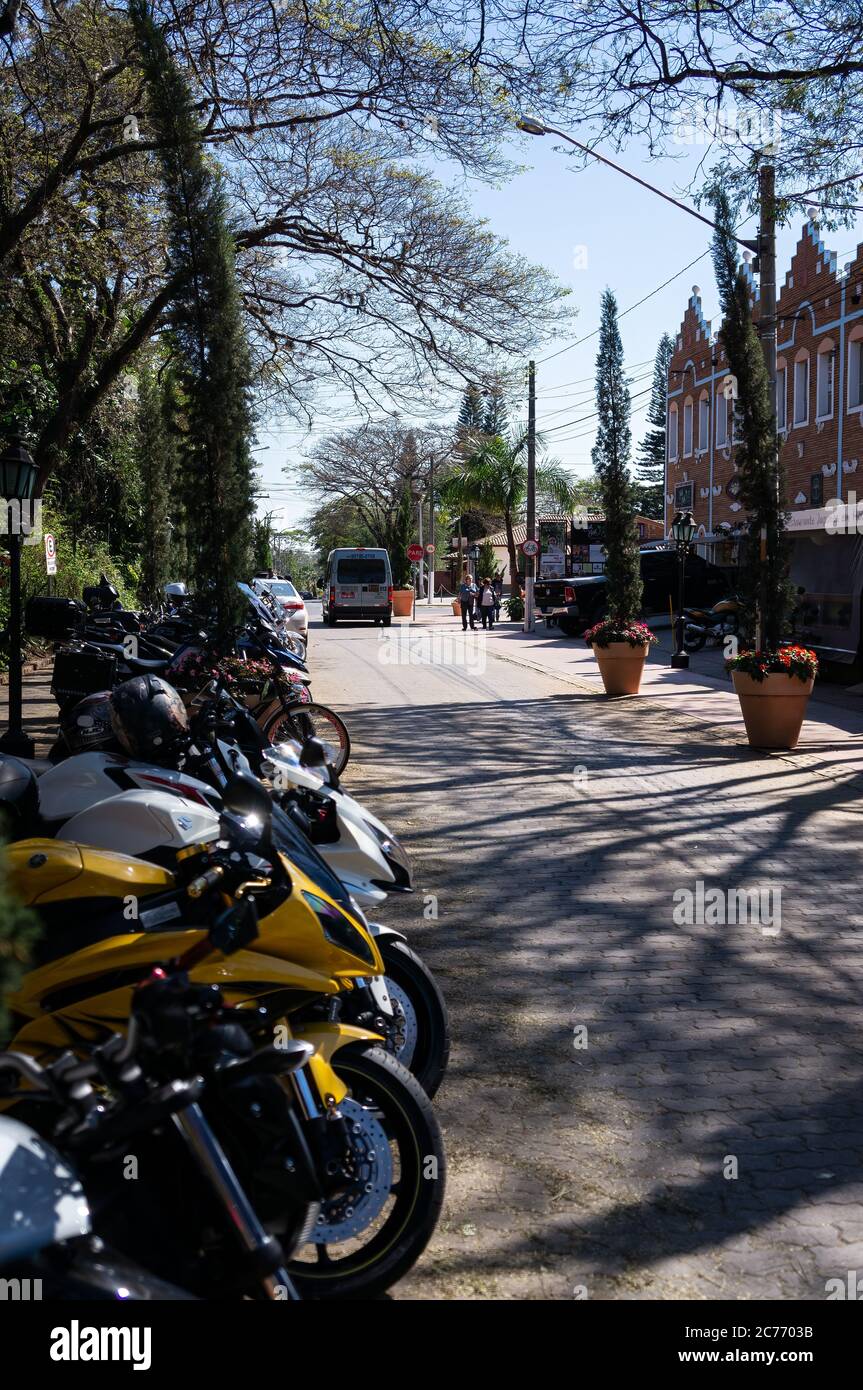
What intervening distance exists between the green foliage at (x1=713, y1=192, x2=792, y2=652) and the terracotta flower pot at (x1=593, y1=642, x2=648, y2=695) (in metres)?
4.60

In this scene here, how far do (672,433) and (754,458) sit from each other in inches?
1289

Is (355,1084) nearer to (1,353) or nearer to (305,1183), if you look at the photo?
(305,1183)

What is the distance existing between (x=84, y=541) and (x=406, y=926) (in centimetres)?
2589

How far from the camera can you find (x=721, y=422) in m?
40.5

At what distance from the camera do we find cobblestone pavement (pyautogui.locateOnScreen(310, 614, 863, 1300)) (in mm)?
3539

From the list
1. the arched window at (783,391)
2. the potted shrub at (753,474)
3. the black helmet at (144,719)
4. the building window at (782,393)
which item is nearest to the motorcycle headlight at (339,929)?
the black helmet at (144,719)

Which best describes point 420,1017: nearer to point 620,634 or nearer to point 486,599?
point 620,634

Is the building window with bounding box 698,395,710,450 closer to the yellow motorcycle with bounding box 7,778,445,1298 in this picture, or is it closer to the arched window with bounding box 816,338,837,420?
the arched window with bounding box 816,338,837,420

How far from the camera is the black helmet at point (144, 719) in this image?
486cm

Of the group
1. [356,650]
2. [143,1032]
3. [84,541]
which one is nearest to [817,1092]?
[143,1032]

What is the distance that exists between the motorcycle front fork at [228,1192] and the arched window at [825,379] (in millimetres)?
31958

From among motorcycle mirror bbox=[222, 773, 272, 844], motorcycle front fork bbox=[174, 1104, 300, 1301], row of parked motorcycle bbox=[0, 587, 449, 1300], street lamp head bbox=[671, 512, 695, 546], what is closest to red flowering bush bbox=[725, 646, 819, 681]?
row of parked motorcycle bbox=[0, 587, 449, 1300]

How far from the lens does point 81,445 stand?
28.4 m

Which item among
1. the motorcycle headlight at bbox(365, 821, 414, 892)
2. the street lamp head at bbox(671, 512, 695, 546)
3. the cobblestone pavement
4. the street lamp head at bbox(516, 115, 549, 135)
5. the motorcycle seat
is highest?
the street lamp head at bbox(516, 115, 549, 135)
